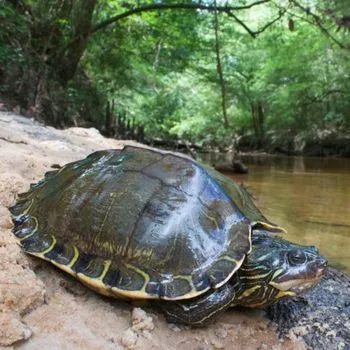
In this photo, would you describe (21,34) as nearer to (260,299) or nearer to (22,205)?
(22,205)

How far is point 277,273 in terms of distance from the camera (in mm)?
2250

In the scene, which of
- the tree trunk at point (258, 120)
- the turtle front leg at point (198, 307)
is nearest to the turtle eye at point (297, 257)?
the turtle front leg at point (198, 307)

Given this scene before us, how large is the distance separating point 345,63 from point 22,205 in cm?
1645

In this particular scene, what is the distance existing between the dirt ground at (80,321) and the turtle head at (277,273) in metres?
0.18

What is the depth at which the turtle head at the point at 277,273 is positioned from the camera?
7.29 feet

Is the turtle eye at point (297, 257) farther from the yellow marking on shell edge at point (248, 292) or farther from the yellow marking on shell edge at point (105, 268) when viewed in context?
the yellow marking on shell edge at point (105, 268)

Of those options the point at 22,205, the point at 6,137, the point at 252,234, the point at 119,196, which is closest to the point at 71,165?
the point at 22,205

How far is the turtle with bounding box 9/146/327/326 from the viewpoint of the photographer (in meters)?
2.16

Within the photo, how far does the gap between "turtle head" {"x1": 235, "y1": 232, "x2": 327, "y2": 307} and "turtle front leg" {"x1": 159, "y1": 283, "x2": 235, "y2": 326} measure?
0.17m

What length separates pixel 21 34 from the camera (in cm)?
979

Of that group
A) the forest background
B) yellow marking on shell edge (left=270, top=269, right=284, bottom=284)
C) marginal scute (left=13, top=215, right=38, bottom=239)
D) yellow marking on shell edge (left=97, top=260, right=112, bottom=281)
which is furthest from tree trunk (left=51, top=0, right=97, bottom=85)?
yellow marking on shell edge (left=270, top=269, right=284, bottom=284)

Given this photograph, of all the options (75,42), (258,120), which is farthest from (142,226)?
(258,120)

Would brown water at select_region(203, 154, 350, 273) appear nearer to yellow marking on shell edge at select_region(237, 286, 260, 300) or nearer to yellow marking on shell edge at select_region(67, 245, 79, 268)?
yellow marking on shell edge at select_region(237, 286, 260, 300)

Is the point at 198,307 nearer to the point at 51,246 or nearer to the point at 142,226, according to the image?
the point at 142,226
